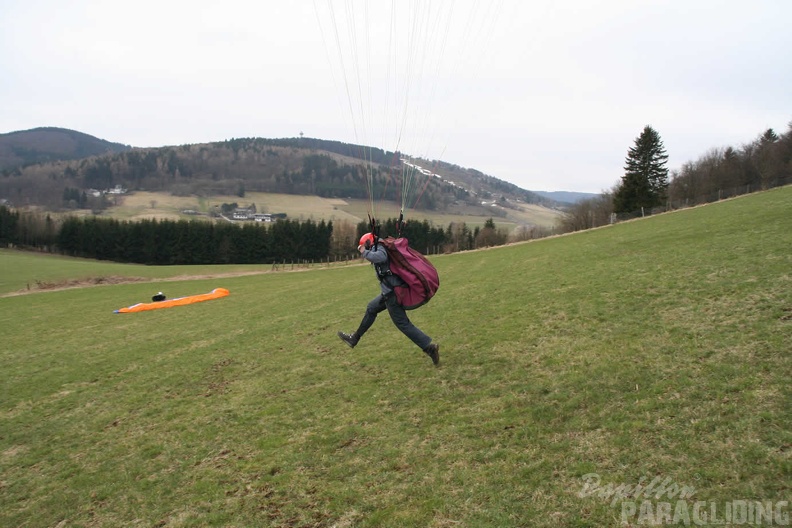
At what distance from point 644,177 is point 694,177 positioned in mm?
24042

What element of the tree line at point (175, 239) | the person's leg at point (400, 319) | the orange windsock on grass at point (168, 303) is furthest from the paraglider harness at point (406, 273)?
the tree line at point (175, 239)

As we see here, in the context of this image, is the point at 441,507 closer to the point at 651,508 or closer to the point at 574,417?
the point at 651,508

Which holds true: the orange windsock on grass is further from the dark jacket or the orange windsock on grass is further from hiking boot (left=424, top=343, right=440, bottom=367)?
hiking boot (left=424, top=343, right=440, bottom=367)

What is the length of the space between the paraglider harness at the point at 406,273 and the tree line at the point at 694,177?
158 feet

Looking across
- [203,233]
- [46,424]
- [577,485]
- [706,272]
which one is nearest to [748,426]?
[577,485]

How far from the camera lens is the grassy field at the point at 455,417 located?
464 centimetres

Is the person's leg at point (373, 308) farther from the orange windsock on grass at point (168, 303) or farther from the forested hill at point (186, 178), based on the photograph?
the forested hill at point (186, 178)

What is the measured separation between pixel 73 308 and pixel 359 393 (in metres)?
25.2

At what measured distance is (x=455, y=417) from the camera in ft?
21.4

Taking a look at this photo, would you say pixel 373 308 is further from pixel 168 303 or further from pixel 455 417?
pixel 168 303

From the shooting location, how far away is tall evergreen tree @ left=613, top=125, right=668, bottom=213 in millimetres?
55750

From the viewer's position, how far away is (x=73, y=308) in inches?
1021

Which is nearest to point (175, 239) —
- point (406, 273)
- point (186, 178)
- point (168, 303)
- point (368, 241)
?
point (168, 303)

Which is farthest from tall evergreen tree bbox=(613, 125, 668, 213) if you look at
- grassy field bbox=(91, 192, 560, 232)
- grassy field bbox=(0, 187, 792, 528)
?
grassy field bbox=(91, 192, 560, 232)
